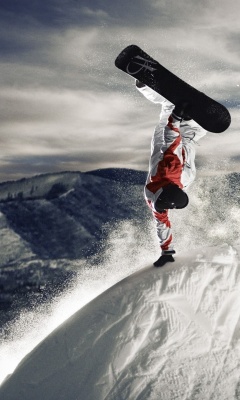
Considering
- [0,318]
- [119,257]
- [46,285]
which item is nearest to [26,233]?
[46,285]

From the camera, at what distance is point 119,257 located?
10.0 m

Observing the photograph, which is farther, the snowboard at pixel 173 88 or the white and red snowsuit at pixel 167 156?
the white and red snowsuit at pixel 167 156

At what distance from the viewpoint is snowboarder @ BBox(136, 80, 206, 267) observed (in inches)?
259

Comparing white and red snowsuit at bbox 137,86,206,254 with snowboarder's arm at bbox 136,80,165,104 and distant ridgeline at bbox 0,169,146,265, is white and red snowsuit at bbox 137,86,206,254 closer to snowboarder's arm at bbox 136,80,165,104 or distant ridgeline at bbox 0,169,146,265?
snowboarder's arm at bbox 136,80,165,104

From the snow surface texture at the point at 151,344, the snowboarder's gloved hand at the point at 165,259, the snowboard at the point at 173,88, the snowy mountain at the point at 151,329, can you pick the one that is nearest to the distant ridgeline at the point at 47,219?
the snowy mountain at the point at 151,329

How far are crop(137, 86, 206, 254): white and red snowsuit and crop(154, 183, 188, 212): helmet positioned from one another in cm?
13

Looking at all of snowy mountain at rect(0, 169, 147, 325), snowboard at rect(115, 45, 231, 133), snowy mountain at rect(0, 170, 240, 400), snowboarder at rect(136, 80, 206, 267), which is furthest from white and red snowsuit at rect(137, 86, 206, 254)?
snowy mountain at rect(0, 169, 147, 325)

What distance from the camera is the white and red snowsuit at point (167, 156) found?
6.86 metres

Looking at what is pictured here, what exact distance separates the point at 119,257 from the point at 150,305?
12.0 feet

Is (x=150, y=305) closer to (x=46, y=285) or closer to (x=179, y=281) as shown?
(x=179, y=281)

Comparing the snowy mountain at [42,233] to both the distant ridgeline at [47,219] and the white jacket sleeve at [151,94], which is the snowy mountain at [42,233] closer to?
the distant ridgeline at [47,219]

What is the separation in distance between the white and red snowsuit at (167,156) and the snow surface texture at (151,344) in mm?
774

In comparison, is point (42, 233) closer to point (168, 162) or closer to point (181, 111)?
point (168, 162)

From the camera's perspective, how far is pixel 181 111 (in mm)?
6395
